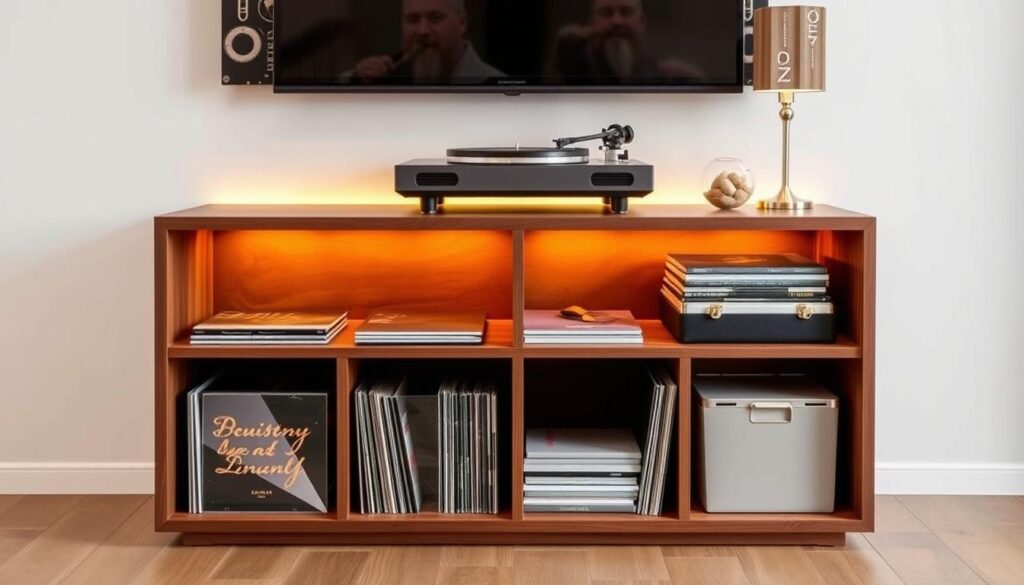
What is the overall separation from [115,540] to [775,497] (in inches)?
53.8

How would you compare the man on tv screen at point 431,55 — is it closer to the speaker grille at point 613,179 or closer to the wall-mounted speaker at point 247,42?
the wall-mounted speaker at point 247,42

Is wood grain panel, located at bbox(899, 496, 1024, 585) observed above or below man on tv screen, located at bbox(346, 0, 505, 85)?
below

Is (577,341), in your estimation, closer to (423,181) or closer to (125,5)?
(423,181)

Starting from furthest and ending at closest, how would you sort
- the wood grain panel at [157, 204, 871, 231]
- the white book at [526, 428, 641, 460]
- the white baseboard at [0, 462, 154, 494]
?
the white baseboard at [0, 462, 154, 494] → the white book at [526, 428, 641, 460] → the wood grain panel at [157, 204, 871, 231]

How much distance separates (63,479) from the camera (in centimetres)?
298

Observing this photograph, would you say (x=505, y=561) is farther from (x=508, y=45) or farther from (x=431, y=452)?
(x=508, y=45)

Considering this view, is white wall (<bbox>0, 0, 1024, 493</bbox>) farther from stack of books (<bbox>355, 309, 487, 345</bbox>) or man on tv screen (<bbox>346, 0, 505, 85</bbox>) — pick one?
stack of books (<bbox>355, 309, 487, 345</bbox>)

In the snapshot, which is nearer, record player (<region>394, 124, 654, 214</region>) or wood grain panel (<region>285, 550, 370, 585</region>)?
wood grain panel (<region>285, 550, 370, 585</region>)

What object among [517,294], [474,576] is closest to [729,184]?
[517,294]

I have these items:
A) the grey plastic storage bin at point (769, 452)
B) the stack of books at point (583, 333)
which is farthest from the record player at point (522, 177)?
the grey plastic storage bin at point (769, 452)

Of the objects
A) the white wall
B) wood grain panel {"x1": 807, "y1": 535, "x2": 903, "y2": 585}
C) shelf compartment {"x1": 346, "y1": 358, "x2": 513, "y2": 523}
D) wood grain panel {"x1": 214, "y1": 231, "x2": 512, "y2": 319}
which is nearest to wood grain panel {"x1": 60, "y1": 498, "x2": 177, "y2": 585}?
the white wall

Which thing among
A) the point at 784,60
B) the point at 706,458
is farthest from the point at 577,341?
the point at 784,60

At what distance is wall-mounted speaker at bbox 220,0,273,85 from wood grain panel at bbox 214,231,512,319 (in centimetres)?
36

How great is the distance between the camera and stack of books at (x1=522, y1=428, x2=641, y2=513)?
2604 millimetres
